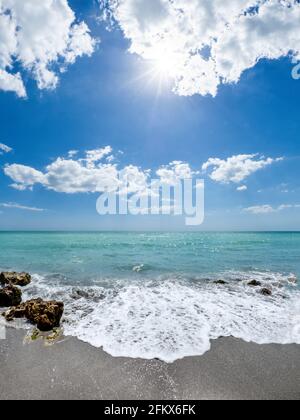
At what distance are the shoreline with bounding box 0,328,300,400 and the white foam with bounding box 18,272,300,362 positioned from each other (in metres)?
0.51

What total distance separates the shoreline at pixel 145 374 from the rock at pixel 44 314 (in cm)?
99

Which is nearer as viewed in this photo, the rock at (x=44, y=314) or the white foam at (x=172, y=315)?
the white foam at (x=172, y=315)

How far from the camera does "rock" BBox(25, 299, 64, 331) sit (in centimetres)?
759

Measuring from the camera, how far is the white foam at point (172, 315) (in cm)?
683

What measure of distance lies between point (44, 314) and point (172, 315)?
17.5 ft

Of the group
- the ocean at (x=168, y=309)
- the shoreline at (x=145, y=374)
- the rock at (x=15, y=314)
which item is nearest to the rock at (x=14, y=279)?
the ocean at (x=168, y=309)

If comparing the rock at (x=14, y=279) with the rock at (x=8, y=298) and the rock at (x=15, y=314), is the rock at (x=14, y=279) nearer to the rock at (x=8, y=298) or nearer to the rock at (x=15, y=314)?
the rock at (x=8, y=298)

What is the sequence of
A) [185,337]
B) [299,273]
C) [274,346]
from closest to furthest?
[274,346], [185,337], [299,273]

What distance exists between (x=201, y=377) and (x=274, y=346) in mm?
3094

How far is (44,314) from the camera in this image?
26.0ft

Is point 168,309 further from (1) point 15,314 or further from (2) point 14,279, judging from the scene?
(2) point 14,279
